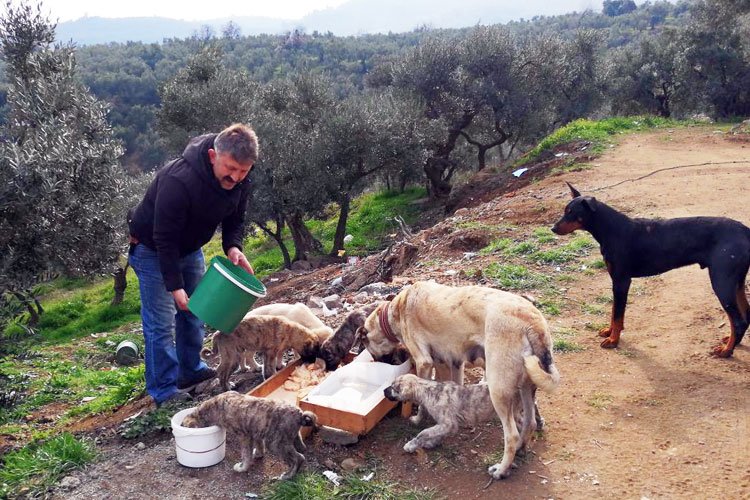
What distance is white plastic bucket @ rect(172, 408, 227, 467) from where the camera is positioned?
4898 millimetres

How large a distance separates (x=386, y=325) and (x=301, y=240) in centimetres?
1381

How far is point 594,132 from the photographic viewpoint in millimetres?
20312

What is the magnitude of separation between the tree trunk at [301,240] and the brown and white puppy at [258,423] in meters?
13.6

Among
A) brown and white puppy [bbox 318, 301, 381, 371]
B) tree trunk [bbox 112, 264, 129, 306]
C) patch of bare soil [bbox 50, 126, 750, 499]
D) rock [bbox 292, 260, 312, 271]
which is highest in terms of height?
brown and white puppy [bbox 318, 301, 381, 371]

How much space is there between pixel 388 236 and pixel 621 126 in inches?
384

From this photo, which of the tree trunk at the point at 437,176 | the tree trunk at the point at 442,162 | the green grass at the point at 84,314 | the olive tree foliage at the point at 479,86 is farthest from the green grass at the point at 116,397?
the tree trunk at the point at 437,176

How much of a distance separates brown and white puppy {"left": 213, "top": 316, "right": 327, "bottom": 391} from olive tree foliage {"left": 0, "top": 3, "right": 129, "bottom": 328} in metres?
2.44

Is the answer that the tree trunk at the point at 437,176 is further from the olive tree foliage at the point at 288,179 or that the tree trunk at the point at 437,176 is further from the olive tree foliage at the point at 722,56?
the olive tree foliage at the point at 722,56

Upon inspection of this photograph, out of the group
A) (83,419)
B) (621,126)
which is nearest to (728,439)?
(83,419)

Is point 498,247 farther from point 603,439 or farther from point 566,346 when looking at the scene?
point 603,439

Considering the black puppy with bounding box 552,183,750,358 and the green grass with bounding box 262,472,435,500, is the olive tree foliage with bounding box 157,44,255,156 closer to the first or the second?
the black puppy with bounding box 552,183,750,358

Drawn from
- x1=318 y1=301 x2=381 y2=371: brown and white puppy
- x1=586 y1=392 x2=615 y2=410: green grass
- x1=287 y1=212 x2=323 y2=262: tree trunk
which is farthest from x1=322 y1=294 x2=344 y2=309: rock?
x1=287 y1=212 x2=323 y2=262: tree trunk

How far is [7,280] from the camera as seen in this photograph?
Result: 272 inches

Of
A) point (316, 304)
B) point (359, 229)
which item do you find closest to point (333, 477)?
point (316, 304)
